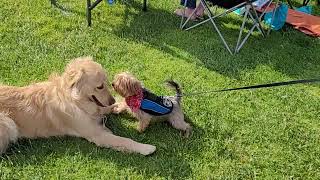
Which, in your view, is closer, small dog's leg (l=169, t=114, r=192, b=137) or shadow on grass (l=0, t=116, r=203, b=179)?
shadow on grass (l=0, t=116, r=203, b=179)

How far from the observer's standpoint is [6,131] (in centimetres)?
386

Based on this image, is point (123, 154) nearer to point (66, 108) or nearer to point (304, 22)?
point (66, 108)

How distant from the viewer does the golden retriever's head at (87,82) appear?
153 inches

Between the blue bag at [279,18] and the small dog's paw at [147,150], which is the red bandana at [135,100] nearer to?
the small dog's paw at [147,150]

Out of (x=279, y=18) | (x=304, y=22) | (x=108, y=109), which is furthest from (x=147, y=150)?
(x=304, y=22)

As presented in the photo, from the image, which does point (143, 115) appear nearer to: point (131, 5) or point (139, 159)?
point (139, 159)

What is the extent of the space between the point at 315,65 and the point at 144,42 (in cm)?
226

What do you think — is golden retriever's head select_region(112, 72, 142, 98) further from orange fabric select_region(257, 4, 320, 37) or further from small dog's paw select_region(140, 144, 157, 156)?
orange fabric select_region(257, 4, 320, 37)

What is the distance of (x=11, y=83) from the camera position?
4895mm

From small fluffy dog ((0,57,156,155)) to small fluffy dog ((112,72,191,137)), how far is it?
18 cm

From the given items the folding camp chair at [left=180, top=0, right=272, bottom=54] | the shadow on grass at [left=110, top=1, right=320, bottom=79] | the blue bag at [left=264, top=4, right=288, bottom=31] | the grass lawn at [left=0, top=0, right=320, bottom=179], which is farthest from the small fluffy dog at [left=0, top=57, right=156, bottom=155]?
the blue bag at [left=264, top=4, right=288, bottom=31]

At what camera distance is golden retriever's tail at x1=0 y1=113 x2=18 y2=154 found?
3.83m

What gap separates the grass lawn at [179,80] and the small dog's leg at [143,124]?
0.06 m

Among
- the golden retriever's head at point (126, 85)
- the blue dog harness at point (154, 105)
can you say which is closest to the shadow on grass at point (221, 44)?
the blue dog harness at point (154, 105)
